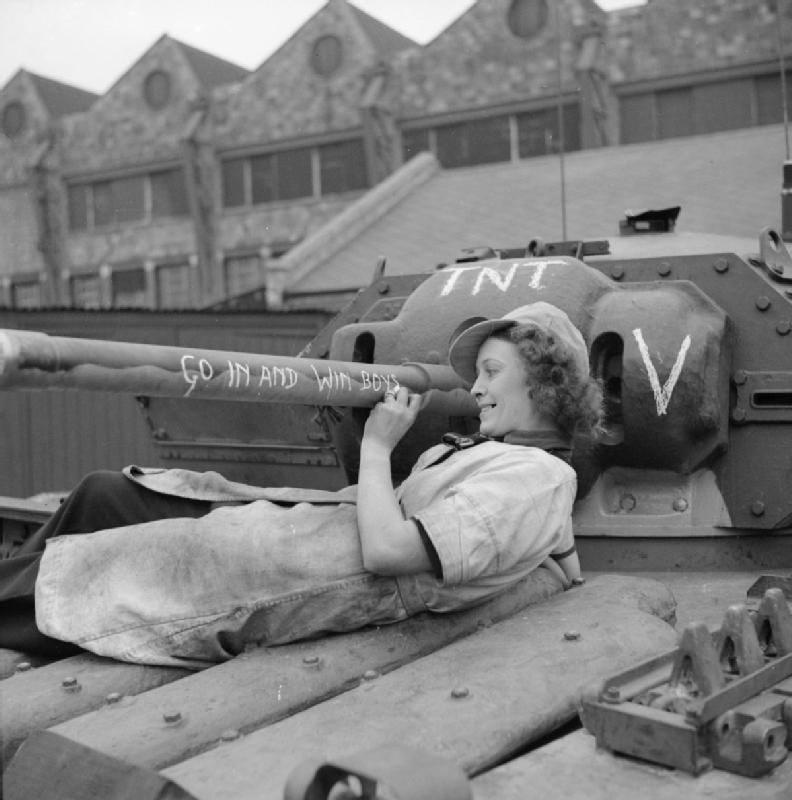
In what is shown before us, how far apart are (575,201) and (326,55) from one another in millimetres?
12959

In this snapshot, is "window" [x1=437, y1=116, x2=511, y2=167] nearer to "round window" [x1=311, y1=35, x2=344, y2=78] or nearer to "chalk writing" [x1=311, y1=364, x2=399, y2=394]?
"round window" [x1=311, y1=35, x2=344, y2=78]

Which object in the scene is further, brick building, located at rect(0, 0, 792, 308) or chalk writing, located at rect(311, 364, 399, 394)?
brick building, located at rect(0, 0, 792, 308)

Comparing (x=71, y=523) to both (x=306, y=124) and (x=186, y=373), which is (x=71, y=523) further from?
(x=306, y=124)

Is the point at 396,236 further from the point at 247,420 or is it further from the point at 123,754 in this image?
the point at 123,754

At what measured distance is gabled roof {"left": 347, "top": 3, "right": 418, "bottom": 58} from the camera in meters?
27.4

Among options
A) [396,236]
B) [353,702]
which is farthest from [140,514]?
[396,236]

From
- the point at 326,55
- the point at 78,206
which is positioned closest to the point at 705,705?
the point at 326,55

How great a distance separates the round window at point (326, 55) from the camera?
27578 millimetres

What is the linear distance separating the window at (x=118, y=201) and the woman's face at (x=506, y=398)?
2803 cm

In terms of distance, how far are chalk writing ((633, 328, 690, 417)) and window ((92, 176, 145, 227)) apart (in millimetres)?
27506

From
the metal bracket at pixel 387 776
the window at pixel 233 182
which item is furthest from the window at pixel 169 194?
the metal bracket at pixel 387 776

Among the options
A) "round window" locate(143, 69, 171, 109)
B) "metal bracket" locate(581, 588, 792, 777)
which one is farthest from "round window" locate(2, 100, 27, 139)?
"metal bracket" locate(581, 588, 792, 777)

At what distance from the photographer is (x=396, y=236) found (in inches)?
744

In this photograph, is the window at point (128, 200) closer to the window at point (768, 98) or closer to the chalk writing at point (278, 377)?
the window at point (768, 98)
